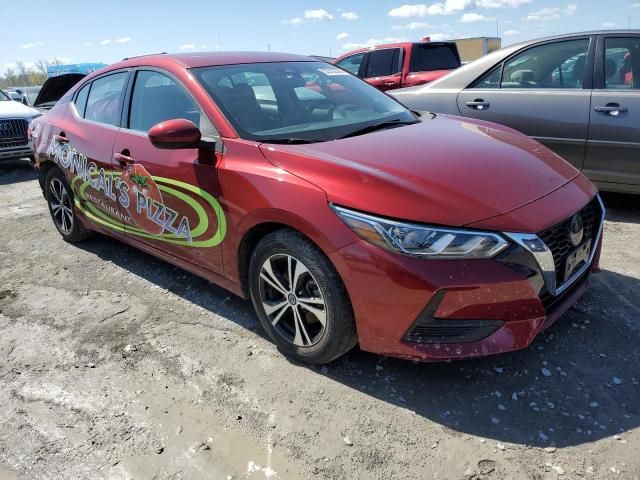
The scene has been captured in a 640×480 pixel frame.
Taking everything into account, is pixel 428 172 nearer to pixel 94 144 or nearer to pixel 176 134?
pixel 176 134

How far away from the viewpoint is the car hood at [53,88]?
11086 mm

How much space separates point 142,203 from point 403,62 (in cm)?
653

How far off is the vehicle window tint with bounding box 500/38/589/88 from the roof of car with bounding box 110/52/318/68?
6.91ft

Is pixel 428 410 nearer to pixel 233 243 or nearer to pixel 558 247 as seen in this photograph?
pixel 558 247

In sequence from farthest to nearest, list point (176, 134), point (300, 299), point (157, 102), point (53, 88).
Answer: point (53, 88)
point (157, 102)
point (176, 134)
point (300, 299)

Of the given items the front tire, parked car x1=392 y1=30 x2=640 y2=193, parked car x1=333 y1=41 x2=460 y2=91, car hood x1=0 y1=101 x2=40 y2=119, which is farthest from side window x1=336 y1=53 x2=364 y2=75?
the front tire

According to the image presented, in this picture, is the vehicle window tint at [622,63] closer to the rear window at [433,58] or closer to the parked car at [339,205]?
the parked car at [339,205]

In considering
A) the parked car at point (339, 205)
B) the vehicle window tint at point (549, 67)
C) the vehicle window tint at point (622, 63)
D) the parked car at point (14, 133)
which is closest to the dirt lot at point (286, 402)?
the parked car at point (339, 205)

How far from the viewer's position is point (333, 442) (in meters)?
2.32

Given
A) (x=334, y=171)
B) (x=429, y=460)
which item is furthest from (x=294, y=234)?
(x=429, y=460)

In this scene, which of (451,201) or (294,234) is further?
(294,234)

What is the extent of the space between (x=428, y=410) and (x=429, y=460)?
313 mm

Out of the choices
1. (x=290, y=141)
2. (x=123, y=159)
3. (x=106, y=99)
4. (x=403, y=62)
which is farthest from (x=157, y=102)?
(x=403, y=62)

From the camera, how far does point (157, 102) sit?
11.6 feet
